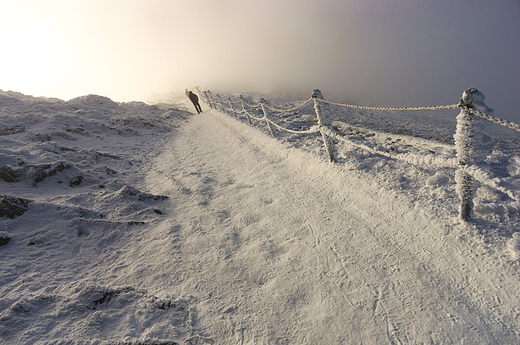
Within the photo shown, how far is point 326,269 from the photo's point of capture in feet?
7.72

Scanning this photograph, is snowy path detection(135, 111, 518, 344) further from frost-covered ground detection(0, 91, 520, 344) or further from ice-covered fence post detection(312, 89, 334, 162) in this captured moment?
ice-covered fence post detection(312, 89, 334, 162)

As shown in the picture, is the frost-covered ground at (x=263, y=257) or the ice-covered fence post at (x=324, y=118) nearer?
the frost-covered ground at (x=263, y=257)

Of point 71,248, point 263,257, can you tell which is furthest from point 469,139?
point 71,248

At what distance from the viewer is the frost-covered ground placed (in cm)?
179

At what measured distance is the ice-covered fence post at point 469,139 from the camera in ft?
6.42

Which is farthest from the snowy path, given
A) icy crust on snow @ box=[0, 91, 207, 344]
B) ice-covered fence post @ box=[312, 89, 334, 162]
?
ice-covered fence post @ box=[312, 89, 334, 162]

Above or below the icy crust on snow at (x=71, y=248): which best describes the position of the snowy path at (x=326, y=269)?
below

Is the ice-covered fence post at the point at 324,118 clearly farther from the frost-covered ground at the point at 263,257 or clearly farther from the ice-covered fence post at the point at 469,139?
the ice-covered fence post at the point at 469,139

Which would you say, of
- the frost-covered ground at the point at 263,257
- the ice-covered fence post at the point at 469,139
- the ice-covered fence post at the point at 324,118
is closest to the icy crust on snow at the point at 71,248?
the frost-covered ground at the point at 263,257

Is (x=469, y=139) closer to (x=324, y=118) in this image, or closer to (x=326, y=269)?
(x=326, y=269)

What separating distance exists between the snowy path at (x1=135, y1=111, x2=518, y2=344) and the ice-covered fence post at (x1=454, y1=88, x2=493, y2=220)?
570mm

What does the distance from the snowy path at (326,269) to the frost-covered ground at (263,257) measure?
0.01m

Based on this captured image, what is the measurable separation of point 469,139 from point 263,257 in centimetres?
234

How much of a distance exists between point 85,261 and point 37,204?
132 cm
